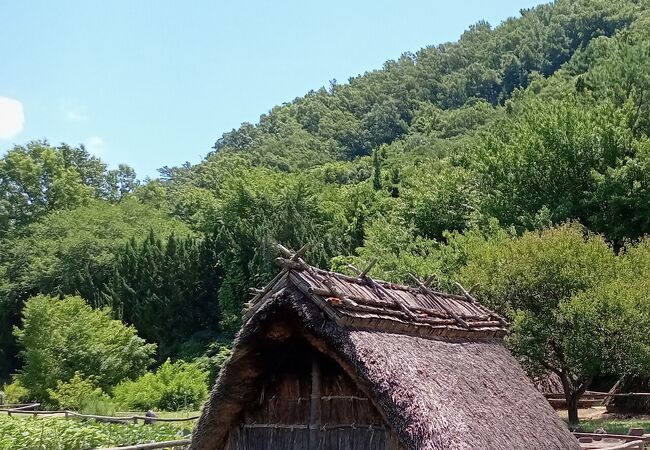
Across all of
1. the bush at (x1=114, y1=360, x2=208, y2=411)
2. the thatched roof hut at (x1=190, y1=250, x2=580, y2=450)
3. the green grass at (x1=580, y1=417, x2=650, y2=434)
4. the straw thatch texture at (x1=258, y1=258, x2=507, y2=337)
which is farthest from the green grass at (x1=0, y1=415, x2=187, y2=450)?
the bush at (x1=114, y1=360, x2=208, y2=411)

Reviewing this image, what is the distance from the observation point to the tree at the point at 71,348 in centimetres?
3622

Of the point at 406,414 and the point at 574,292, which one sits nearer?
the point at 406,414

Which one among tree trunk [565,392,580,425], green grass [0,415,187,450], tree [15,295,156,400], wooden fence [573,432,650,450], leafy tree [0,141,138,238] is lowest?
wooden fence [573,432,650,450]

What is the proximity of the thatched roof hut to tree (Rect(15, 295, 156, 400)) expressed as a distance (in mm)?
28133

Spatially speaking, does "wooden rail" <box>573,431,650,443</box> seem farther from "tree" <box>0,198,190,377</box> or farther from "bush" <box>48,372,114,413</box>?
"tree" <box>0,198,190,377</box>

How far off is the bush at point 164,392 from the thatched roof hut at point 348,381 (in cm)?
2440

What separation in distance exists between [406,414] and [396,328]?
1.54 metres

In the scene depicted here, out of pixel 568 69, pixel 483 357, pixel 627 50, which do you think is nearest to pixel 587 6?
pixel 568 69

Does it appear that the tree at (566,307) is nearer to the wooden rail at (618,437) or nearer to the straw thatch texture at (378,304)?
the wooden rail at (618,437)

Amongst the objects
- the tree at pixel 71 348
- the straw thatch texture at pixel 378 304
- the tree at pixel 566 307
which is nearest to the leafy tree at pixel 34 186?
the tree at pixel 71 348

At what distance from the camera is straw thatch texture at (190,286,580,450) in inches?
338

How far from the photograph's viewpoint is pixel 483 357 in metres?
11.8

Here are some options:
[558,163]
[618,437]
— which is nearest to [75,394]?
[558,163]

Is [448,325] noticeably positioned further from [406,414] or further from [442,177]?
[442,177]
